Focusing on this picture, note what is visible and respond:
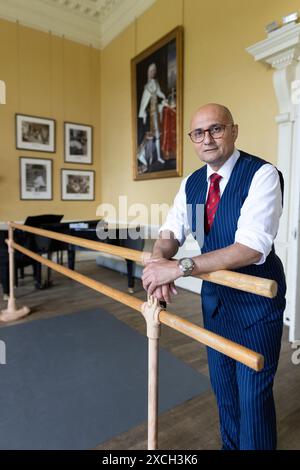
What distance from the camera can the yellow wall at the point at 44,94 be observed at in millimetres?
5844

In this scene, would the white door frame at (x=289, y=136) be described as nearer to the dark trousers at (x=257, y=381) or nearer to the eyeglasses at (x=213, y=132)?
the dark trousers at (x=257, y=381)

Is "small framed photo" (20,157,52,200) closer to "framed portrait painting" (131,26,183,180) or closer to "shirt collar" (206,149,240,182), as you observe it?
"framed portrait painting" (131,26,183,180)

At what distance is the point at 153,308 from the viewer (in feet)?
3.70

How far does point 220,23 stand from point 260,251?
13.2 feet

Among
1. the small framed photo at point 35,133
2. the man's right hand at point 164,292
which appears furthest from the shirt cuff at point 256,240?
the small framed photo at point 35,133

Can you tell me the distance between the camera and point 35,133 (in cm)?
610

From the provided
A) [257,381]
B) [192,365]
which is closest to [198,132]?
[257,381]

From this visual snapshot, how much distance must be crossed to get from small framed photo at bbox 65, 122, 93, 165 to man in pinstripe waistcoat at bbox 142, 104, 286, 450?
220 inches

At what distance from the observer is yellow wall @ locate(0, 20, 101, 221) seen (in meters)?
5.84

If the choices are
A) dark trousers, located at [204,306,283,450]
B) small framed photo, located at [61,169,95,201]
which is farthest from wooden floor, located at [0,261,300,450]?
small framed photo, located at [61,169,95,201]

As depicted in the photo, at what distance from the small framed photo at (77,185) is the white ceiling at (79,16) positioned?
2.66 meters

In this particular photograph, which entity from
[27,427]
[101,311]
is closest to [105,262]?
[101,311]
